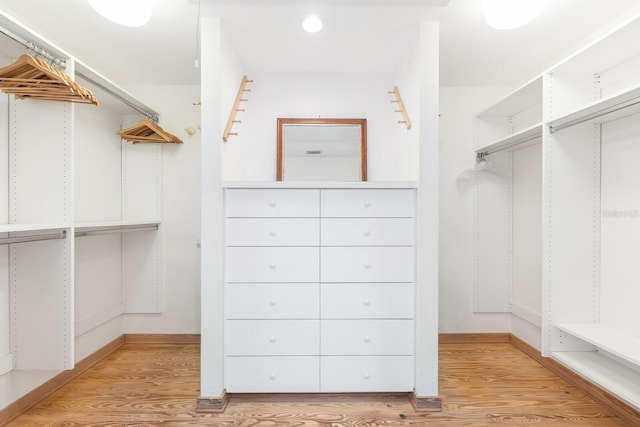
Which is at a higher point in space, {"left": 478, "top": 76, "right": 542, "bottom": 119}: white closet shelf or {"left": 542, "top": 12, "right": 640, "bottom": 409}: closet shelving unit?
{"left": 478, "top": 76, "right": 542, "bottom": 119}: white closet shelf

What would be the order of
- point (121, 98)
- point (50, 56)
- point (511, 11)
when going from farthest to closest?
1. point (121, 98)
2. point (50, 56)
3. point (511, 11)

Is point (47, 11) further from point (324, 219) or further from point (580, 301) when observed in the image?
point (580, 301)

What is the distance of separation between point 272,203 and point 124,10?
120 cm

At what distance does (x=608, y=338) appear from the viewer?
1.87m

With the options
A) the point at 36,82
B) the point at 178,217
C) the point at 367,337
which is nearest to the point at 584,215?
the point at 367,337

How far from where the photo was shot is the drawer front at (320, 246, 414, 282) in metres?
2.08

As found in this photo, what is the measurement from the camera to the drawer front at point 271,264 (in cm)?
206

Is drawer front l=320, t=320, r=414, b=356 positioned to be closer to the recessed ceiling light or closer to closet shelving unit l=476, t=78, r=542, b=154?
closet shelving unit l=476, t=78, r=542, b=154

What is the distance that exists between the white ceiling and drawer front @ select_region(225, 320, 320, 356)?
1.78 metres

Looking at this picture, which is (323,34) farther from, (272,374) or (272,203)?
(272,374)

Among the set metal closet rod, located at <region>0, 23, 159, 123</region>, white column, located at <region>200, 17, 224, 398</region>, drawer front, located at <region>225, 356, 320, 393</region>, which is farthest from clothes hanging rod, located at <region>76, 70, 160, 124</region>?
drawer front, located at <region>225, 356, 320, 393</region>

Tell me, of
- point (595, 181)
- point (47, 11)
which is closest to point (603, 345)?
point (595, 181)

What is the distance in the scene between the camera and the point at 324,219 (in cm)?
208

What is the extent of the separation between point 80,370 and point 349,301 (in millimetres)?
2078
